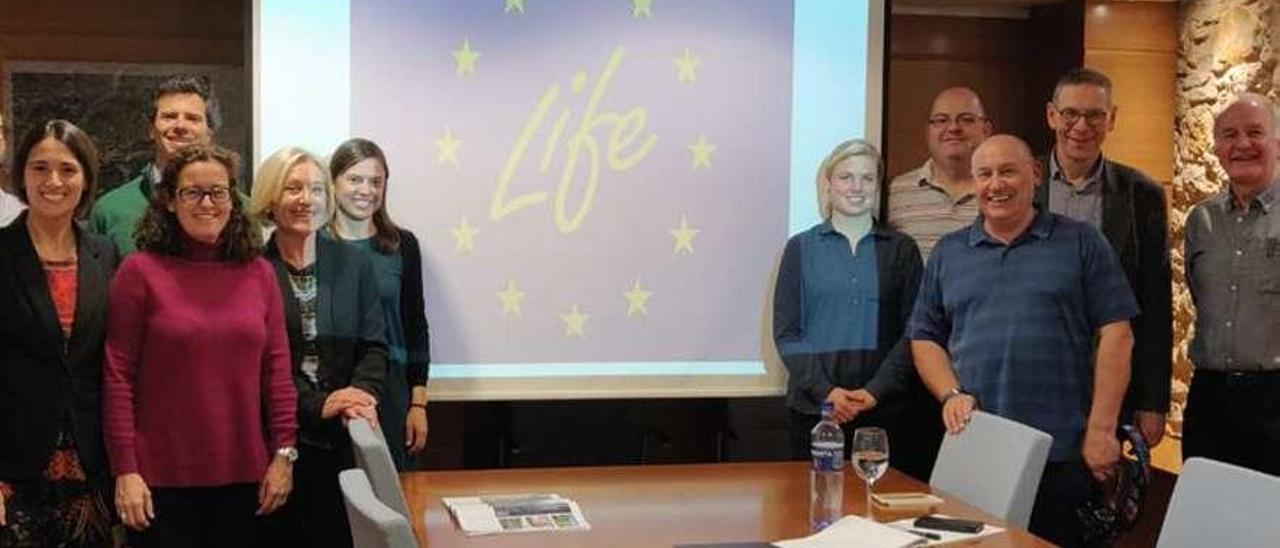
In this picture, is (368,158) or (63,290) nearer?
(63,290)

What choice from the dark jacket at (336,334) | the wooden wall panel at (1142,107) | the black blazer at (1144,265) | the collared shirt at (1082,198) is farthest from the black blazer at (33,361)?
the wooden wall panel at (1142,107)

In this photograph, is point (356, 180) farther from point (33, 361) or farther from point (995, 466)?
point (995, 466)

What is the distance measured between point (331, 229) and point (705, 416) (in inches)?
59.8

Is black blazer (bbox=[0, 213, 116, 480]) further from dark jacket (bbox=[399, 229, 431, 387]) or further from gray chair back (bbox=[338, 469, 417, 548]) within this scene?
gray chair back (bbox=[338, 469, 417, 548])

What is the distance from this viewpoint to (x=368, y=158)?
142 inches

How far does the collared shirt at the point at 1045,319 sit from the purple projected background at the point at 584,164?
0.97 m

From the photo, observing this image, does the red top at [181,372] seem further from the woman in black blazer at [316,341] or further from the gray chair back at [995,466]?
the gray chair back at [995,466]

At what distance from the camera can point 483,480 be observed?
9.18 ft

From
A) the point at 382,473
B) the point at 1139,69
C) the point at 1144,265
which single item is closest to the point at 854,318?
the point at 1144,265

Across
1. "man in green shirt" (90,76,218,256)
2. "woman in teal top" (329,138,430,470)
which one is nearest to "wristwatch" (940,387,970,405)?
"woman in teal top" (329,138,430,470)

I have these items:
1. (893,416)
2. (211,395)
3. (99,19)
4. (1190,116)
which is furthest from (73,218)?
(1190,116)

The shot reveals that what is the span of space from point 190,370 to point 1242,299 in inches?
112

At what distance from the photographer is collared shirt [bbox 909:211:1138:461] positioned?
10.6 ft

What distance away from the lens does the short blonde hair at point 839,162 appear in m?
3.97
